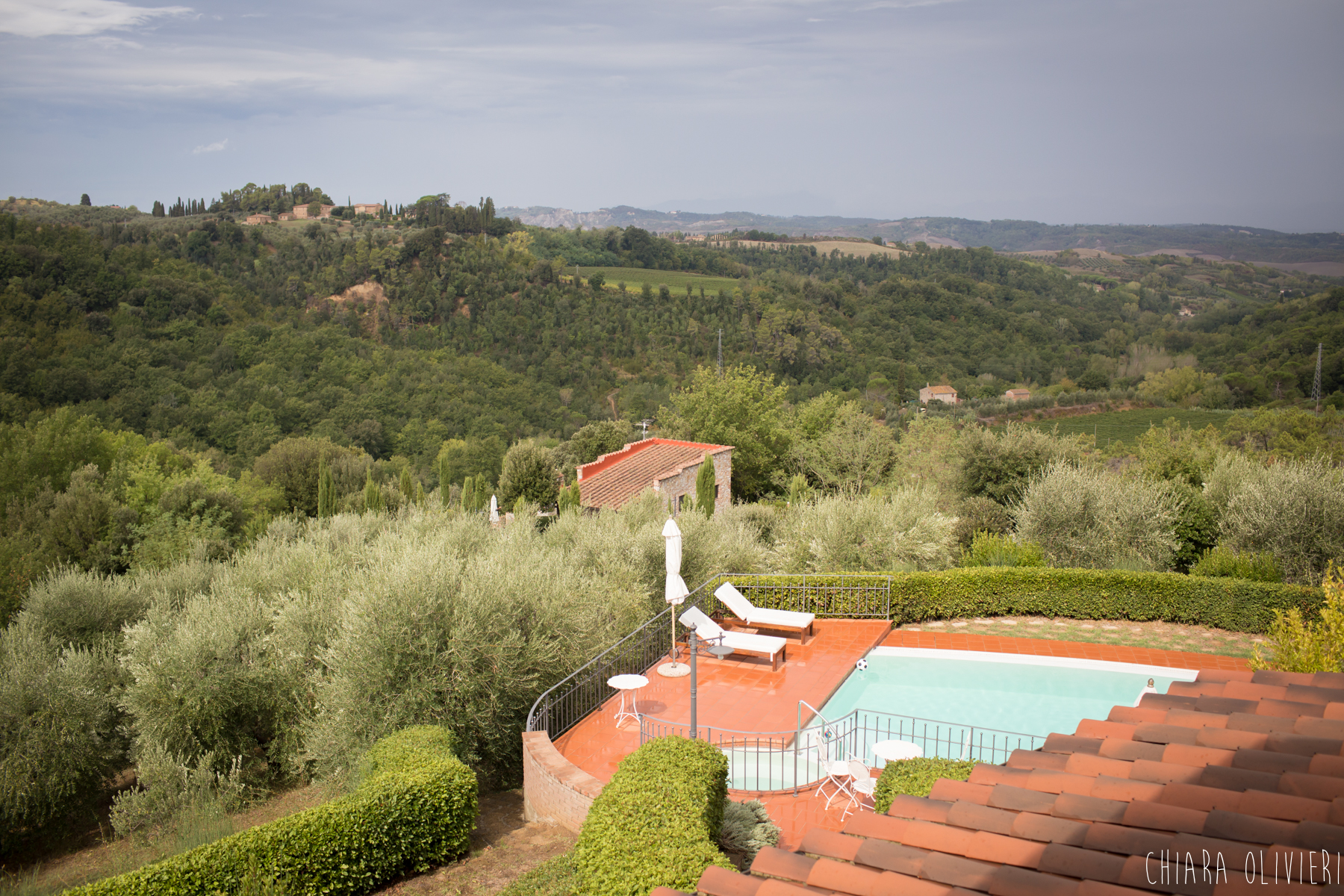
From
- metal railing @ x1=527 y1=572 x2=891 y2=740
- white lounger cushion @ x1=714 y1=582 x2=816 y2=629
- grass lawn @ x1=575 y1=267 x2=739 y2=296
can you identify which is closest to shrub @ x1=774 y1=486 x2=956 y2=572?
metal railing @ x1=527 y1=572 x2=891 y2=740

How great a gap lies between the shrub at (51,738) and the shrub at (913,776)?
407 inches

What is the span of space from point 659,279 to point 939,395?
43651 millimetres

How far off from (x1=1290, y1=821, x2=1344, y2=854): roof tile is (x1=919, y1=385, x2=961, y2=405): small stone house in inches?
2511

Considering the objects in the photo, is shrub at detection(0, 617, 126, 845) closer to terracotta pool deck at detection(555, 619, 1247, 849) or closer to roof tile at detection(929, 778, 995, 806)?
terracotta pool deck at detection(555, 619, 1247, 849)

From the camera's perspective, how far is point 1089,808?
3340 millimetres

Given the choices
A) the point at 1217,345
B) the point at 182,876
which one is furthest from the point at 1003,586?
the point at 1217,345

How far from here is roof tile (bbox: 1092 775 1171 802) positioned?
3428 mm

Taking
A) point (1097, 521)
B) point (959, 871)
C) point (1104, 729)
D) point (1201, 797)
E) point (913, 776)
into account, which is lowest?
point (1097, 521)

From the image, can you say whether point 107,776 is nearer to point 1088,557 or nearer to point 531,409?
point 1088,557

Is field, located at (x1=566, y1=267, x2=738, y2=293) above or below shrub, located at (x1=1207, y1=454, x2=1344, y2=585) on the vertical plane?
above

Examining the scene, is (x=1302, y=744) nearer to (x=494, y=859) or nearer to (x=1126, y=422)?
(x=494, y=859)

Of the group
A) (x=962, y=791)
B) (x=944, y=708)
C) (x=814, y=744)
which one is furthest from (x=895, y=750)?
(x=962, y=791)

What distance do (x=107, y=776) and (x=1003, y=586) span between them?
48.3 feet

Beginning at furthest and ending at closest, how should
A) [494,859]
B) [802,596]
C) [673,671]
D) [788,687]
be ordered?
[802,596], [673,671], [788,687], [494,859]
